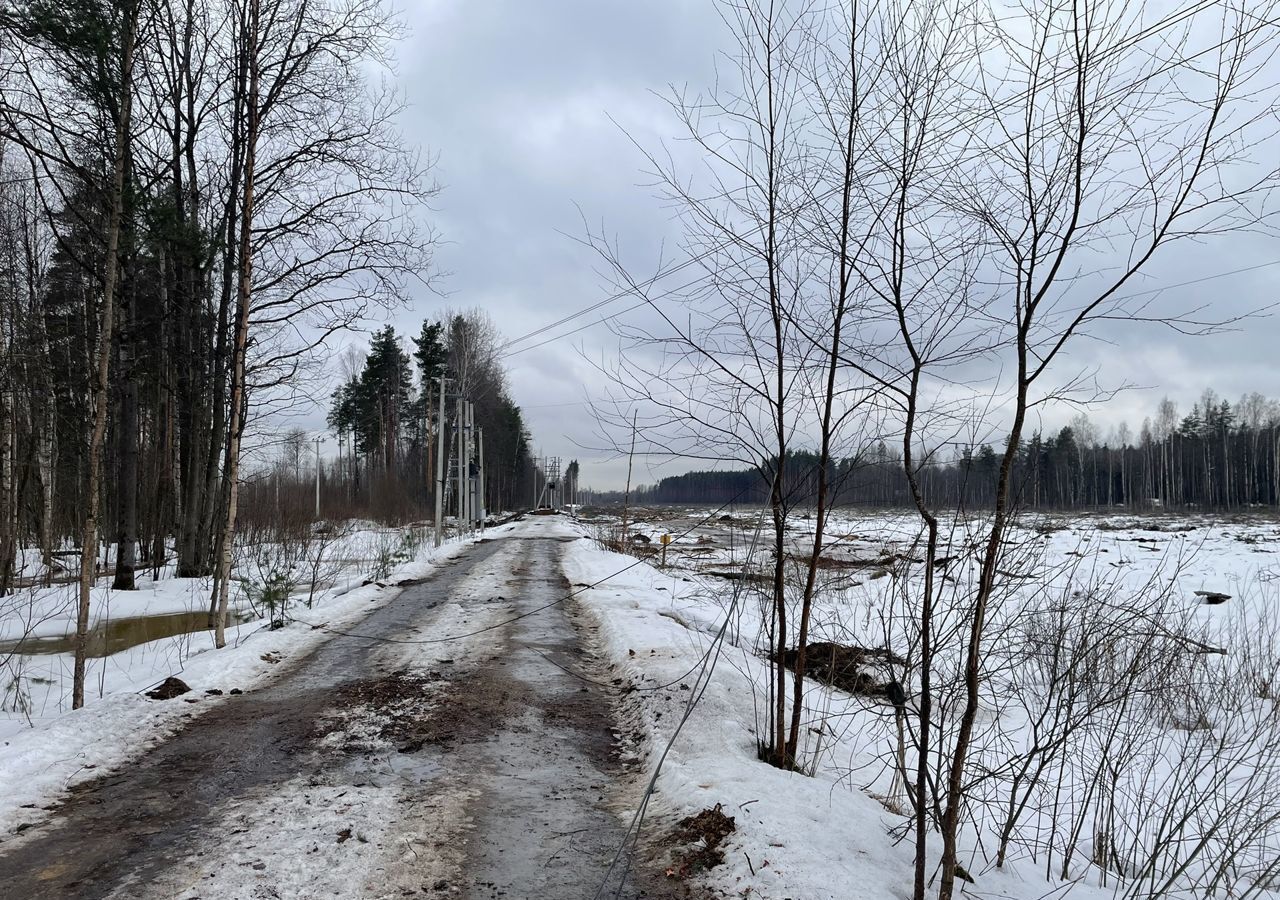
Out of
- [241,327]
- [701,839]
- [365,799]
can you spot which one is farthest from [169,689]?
[701,839]

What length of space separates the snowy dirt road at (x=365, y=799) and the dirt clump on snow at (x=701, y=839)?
20 centimetres

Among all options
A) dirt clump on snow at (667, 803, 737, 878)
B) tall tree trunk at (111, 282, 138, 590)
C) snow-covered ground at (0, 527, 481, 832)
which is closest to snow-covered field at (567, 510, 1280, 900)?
dirt clump on snow at (667, 803, 737, 878)

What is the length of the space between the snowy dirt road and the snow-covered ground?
24 centimetres

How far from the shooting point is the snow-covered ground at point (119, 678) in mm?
4516

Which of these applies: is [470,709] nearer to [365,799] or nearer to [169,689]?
[365,799]

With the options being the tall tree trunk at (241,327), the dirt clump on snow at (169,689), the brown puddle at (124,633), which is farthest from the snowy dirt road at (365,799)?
the brown puddle at (124,633)

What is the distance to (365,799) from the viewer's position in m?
4.11

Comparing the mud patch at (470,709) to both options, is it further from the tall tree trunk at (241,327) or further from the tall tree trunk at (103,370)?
the tall tree trunk at (241,327)

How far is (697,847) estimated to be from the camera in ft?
12.0

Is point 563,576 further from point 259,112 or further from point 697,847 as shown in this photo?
point 697,847

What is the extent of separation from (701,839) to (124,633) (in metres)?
10.8

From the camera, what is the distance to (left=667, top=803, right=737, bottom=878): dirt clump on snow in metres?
3.48

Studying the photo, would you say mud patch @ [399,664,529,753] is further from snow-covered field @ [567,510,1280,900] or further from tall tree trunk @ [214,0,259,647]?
tall tree trunk @ [214,0,259,647]

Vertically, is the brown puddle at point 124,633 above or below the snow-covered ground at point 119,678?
below
